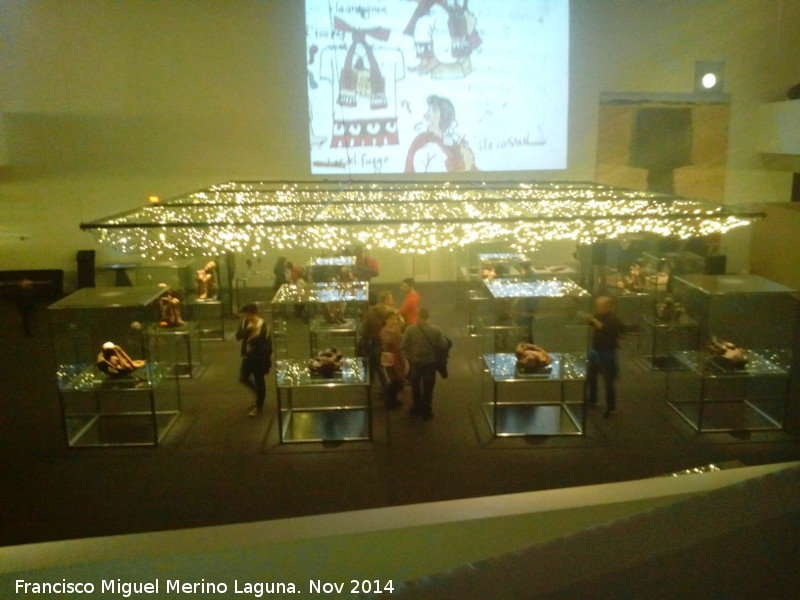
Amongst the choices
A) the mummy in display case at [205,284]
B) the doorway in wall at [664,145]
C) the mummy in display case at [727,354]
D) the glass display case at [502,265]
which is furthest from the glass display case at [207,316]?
the doorway in wall at [664,145]

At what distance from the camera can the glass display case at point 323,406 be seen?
4852 millimetres

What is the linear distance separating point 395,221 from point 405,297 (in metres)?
2.34

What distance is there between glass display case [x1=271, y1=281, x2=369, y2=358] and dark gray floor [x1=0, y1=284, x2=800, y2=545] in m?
0.66

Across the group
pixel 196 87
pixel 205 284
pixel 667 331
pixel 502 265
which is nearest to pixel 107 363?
pixel 205 284

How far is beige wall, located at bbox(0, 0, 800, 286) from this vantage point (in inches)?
357

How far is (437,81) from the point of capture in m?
8.73

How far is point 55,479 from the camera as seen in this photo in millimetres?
4344

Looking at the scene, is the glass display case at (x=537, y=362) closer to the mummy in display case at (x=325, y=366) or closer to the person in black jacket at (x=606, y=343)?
the person in black jacket at (x=606, y=343)

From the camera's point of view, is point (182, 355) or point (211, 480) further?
point (182, 355)

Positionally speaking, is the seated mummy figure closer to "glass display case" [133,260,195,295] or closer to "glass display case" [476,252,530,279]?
"glass display case" [133,260,195,295]

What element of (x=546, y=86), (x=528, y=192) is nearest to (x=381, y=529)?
(x=528, y=192)

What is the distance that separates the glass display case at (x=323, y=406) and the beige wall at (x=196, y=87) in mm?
5007

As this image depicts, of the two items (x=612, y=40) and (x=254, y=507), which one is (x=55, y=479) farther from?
(x=612, y=40)

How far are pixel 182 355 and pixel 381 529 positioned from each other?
5868 millimetres
